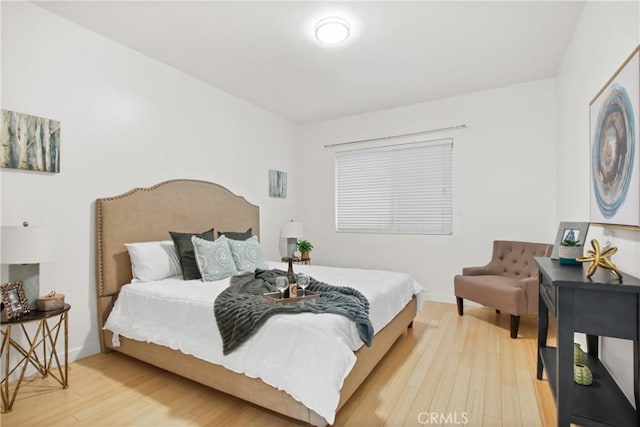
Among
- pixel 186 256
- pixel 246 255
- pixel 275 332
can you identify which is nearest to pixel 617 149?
pixel 275 332

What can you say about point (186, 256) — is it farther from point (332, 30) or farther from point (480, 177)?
point (480, 177)

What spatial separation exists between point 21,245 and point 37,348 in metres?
0.90

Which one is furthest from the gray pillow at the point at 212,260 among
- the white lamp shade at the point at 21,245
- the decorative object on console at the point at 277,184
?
the decorative object on console at the point at 277,184

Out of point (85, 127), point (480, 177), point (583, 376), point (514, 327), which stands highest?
point (85, 127)

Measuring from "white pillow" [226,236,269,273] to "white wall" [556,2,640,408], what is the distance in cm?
270

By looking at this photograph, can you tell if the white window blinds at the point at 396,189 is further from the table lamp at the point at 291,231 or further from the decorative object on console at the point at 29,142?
the decorative object on console at the point at 29,142

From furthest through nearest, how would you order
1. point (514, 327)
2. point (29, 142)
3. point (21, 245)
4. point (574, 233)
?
point (514, 327) < point (29, 142) < point (574, 233) < point (21, 245)

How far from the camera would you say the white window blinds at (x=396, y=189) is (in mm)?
4336

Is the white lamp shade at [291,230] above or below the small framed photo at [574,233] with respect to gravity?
below

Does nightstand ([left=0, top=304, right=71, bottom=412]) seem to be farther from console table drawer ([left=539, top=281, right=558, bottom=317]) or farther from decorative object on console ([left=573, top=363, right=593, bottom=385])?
decorative object on console ([left=573, top=363, right=593, bottom=385])

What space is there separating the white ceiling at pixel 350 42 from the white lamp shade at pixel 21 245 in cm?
170

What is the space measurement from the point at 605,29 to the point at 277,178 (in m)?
3.86

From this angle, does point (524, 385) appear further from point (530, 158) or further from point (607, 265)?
point (530, 158)

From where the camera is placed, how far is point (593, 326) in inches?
57.4
